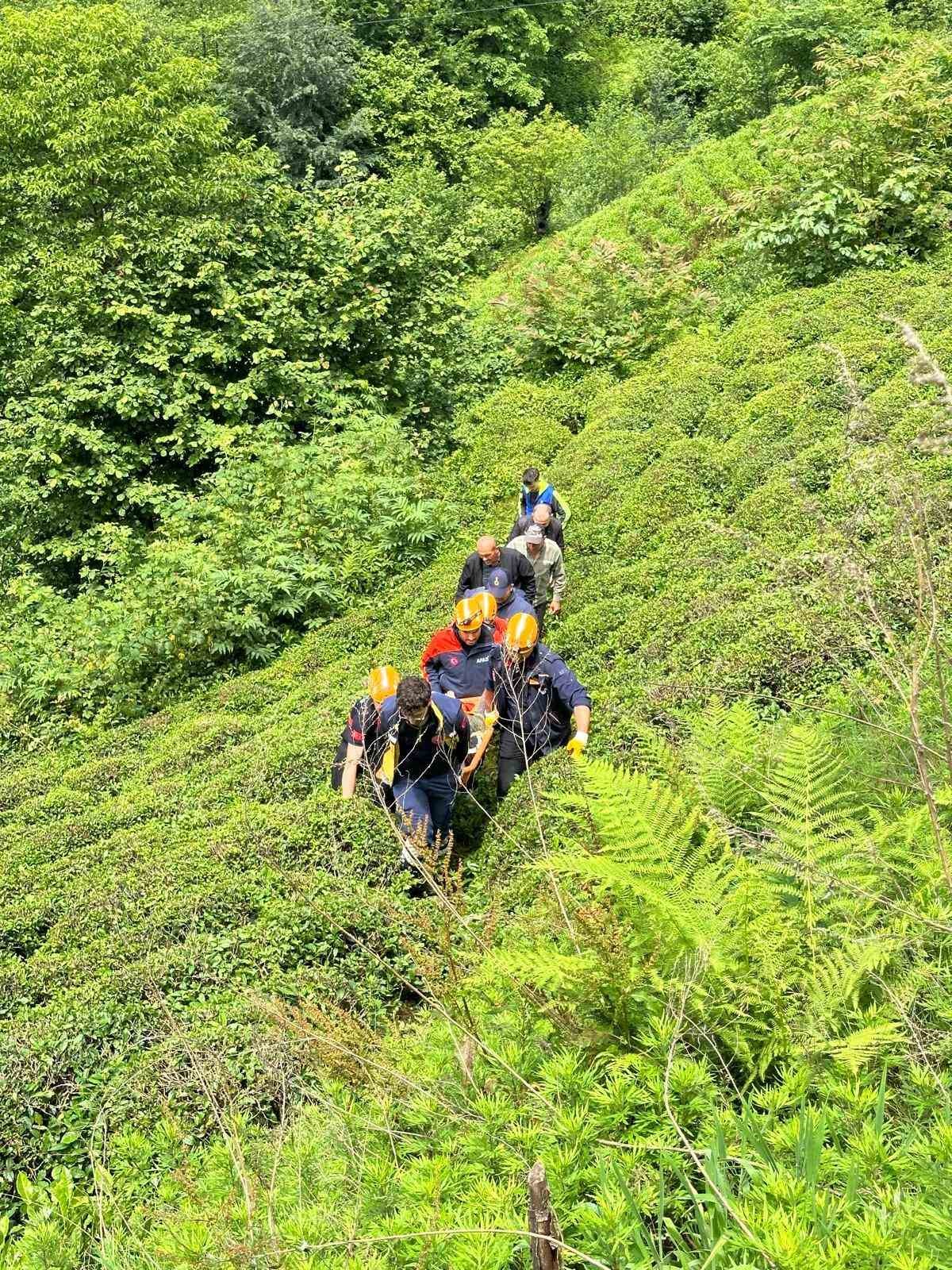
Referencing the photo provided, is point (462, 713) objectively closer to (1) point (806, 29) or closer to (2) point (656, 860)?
(2) point (656, 860)

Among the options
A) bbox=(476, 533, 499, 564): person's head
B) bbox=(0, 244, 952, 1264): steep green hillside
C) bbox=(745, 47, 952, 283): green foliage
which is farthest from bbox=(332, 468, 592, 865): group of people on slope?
bbox=(745, 47, 952, 283): green foliage

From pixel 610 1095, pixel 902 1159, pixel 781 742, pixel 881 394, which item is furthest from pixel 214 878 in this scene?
pixel 881 394

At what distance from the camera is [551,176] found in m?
27.2

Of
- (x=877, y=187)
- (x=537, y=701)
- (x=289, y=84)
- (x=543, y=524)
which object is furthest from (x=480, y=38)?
(x=537, y=701)

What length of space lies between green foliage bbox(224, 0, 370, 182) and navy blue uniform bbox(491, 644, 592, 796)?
70.3 ft

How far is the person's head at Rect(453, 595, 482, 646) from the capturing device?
6.69 metres

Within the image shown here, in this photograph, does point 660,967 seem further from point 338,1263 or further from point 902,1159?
point 338,1263

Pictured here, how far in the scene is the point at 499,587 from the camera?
7.54 metres

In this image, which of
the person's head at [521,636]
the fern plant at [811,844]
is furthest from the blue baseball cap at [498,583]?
the fern plant at [811,844]

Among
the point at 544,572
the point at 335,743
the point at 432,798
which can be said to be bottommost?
the point at 335,743

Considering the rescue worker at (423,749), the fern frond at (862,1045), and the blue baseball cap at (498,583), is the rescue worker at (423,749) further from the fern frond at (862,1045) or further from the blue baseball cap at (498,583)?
the fern frond at (862,1045)

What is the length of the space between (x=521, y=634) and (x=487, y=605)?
24.8 inches

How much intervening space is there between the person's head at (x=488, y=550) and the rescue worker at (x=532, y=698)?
131cm

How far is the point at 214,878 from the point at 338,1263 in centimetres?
410
